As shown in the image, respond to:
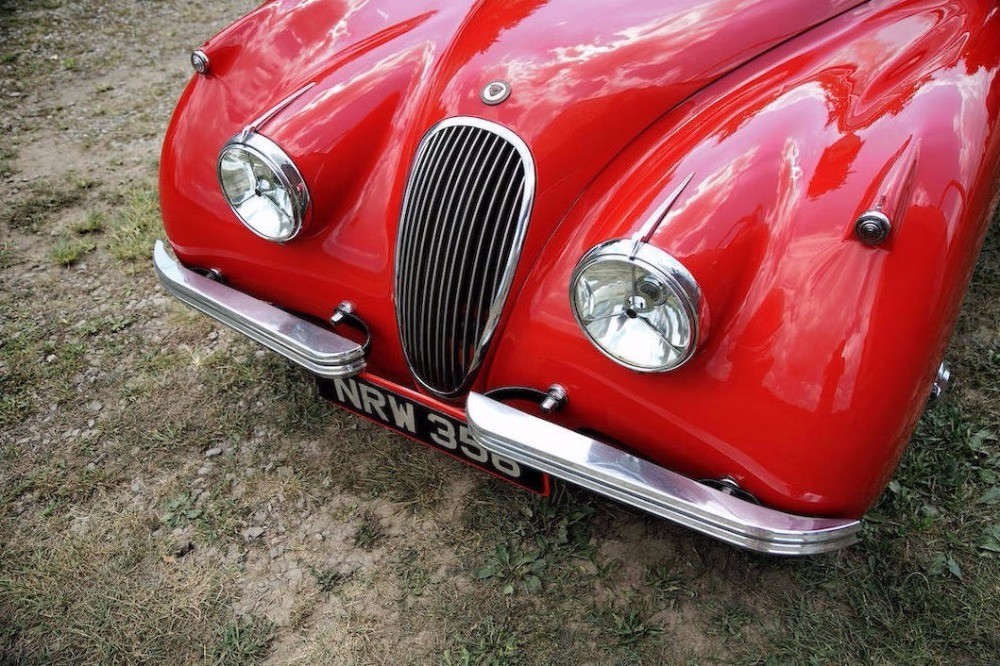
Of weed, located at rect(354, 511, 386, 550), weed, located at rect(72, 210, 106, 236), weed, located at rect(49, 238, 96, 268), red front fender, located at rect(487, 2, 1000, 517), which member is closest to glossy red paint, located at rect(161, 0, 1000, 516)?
red front fender, located at rect(487, 2, 1000, 517)

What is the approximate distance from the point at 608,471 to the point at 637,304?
366mm

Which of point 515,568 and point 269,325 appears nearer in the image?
point 269,325

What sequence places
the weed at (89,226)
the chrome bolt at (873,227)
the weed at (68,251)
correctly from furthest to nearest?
the weed at (89,226), the weed at (68,251), the chrome bolt at (873,227)

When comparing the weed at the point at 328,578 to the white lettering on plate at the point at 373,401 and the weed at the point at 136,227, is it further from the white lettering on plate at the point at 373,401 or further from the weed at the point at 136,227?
the weed at the point at 136,227

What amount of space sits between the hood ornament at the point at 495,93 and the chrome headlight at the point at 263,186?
1.72 feet

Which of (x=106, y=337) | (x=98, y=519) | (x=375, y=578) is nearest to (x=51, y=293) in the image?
(x=106, y=337)

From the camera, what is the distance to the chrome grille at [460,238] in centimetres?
176

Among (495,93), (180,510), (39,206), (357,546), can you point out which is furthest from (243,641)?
(39,206)

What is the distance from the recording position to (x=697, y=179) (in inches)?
62.4

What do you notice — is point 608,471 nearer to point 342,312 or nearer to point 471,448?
point 471,448

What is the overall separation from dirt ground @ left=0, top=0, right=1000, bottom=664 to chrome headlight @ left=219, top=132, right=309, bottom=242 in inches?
35.3

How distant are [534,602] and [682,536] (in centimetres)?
50

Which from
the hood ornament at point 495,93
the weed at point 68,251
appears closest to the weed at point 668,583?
the hood ornament at point 495,93

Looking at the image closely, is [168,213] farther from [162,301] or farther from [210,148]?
[162,301]
